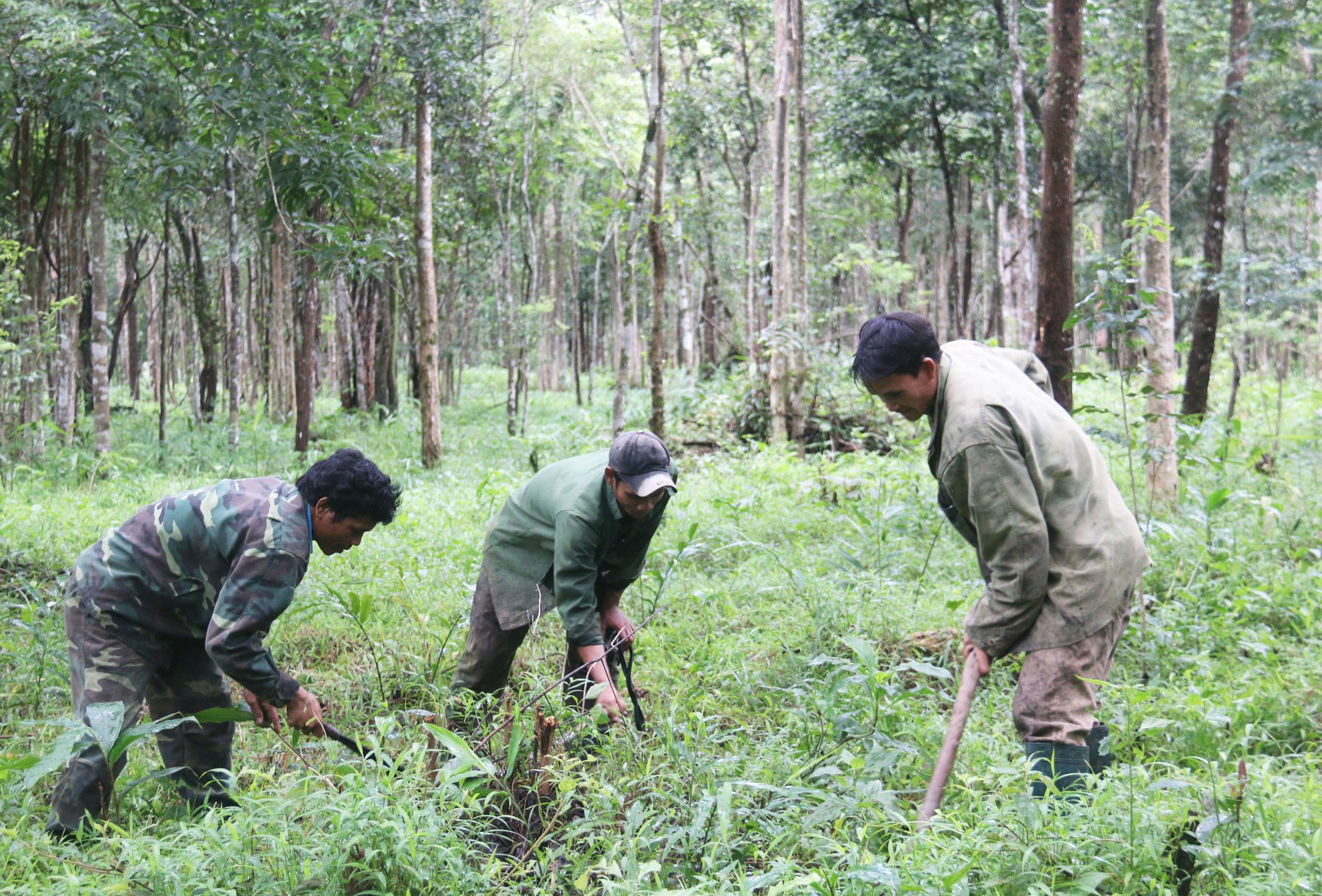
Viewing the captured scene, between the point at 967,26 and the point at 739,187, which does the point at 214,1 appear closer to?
the point at 967,26

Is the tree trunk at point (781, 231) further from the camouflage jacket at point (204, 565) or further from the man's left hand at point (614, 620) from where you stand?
the camouflage jacket at point (204, 565)

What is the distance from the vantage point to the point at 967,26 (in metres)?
13.1

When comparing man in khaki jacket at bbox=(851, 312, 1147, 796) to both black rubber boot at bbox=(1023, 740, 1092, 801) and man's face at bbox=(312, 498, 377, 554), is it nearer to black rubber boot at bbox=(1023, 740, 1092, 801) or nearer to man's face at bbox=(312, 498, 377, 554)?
black rubber boot at bbox=(1023, 740, 1092, 801)

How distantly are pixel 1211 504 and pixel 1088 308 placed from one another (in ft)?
4.13

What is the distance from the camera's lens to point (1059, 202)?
19.9 feet

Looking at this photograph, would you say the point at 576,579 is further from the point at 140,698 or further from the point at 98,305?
the point at 98,305

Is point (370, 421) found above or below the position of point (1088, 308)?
below

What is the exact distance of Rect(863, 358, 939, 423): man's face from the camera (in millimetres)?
2957

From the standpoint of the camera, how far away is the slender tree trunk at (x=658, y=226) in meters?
9.70

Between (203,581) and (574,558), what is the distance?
51.3 inches

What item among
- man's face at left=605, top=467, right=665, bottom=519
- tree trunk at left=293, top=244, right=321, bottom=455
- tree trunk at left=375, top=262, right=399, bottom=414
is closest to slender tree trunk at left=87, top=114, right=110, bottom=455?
tree trunk at left=293, top=244, right=321, bottom=455

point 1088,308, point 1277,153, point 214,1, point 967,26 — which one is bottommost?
point 1088,308

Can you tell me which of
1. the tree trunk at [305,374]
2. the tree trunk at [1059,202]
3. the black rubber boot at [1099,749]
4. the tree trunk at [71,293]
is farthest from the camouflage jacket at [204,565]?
the tree trunk at [71,293]

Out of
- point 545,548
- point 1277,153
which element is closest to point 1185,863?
point 545,548
